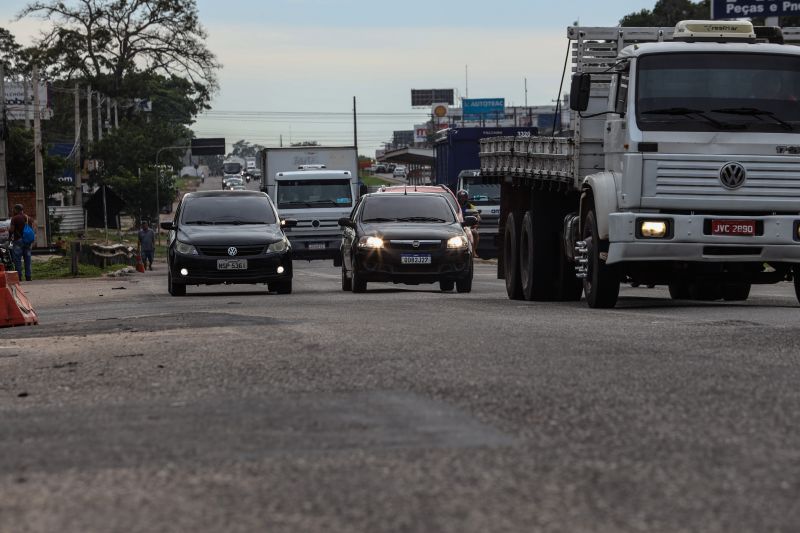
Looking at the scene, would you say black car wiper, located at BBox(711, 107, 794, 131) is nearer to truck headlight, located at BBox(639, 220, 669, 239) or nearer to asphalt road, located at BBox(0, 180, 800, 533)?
truck headlight, located at BBox(639, 220, 669, 239)

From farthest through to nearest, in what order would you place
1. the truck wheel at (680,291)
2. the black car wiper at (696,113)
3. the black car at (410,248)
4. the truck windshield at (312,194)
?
the truck windshield at (312,194) < the black car at (410,248) < the truck wheel at (680,291) < the black car wiper at (696,113)

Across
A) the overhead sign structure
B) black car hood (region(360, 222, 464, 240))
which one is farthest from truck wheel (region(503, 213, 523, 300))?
the overhead sign structure

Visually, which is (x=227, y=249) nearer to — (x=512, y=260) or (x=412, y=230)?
(x=412, y=230)

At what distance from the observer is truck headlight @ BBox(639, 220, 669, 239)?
14.7 m

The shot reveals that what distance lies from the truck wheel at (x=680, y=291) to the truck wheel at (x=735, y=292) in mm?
479

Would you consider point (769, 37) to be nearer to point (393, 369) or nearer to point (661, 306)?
point (661, 306)

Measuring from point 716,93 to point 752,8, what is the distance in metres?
26.2

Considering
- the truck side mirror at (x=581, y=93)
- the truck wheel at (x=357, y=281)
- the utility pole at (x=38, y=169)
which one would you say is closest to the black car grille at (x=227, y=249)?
the truck wheel at (x=357, y=281)

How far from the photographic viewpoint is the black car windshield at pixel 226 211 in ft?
75.4

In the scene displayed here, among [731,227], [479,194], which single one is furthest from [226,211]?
[479,194]

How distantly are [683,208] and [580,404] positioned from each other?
26.3 feet

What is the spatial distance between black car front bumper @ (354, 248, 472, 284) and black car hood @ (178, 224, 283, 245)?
151 centimetres

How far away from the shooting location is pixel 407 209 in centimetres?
2272

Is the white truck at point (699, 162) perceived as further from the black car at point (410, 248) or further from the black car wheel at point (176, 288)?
the black car wheel at point (176, 288)
